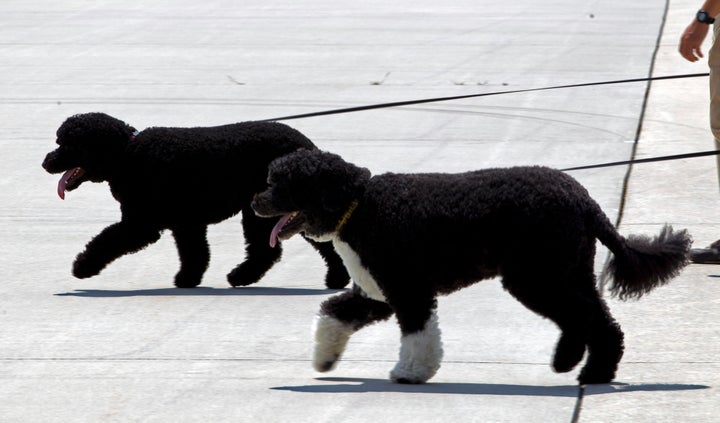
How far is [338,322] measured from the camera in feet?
18.7

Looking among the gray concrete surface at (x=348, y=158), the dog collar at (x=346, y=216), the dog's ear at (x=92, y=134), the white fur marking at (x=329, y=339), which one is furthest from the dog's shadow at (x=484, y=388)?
the dog's ear at (x=92, y=134)

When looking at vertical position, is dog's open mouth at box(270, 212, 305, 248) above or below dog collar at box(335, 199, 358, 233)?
below

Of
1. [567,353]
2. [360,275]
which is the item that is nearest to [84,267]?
[360,275]

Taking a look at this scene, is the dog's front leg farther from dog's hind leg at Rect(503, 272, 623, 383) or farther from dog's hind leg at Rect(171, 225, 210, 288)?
dog's hind leg at Rect(503, 272, 623, 383)

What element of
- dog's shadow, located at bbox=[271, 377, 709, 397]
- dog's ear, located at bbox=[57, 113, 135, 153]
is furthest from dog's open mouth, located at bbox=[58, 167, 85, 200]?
dog's shadow, located at bbox=[271, 377, 709, 397]

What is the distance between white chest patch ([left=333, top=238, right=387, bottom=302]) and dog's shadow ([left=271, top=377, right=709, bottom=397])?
0.36 m

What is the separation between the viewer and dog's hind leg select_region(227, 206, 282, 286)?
297 inches

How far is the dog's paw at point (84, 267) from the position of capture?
753 cm

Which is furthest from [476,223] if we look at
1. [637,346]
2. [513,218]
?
[637,346]

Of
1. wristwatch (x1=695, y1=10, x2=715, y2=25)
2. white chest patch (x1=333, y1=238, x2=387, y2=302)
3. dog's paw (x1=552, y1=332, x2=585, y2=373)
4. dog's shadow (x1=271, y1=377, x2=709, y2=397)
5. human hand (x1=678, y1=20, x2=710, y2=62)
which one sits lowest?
dog's shadow (x1=271, y1=377, x2=709, y2=397)

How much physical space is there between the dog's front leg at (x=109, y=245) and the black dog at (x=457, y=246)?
2.00 metres

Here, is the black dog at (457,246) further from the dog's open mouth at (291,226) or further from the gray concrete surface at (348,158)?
the gray concrete surface at (348,158)

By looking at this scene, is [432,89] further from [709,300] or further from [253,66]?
[709,300]

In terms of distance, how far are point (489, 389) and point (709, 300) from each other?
1.81 m
